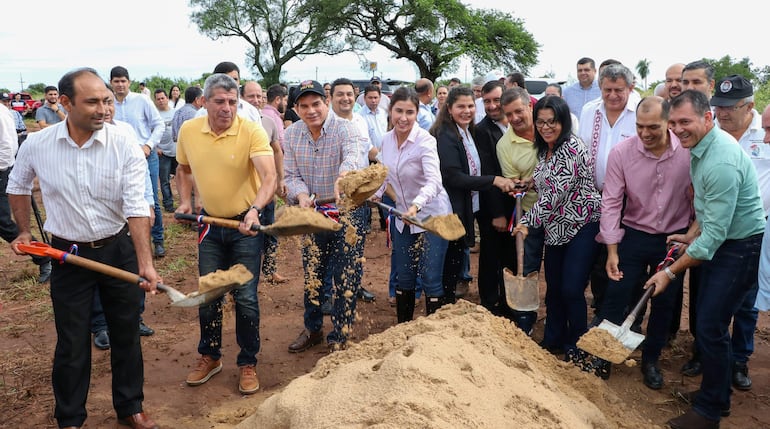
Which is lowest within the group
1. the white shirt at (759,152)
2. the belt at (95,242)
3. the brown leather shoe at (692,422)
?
the brown leather shoe at (692,422)

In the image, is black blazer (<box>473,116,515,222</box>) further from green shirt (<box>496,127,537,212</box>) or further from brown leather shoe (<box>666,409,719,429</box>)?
brown leather shoe (<box>666,409,719,429</box>)

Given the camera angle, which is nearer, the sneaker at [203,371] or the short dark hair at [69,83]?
the short dark hair at [69,83]

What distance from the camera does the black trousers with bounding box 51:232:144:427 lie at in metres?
3.16

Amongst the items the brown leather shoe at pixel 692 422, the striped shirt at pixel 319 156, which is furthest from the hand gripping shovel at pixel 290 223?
the brown leather shoe at pixel 692 422

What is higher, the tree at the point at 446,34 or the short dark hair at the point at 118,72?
the tree at the point at 446,34

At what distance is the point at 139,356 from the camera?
3486 mm

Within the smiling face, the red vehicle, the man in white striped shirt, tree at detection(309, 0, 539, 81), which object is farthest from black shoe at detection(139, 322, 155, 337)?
tree at detection(309, 0, 539, 81)

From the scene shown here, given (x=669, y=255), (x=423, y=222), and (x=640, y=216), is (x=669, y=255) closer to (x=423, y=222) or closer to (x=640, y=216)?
(x=640, y=216)

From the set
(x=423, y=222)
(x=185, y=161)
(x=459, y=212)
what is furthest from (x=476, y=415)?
(x=185, y=161)

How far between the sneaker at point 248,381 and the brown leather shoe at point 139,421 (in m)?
0.59

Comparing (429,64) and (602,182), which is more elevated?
(429,64)

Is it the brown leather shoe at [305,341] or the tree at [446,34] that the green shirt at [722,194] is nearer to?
the brown leather shoe at [305,341]

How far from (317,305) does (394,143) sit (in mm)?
1376

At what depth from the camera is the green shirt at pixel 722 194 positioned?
305cm
